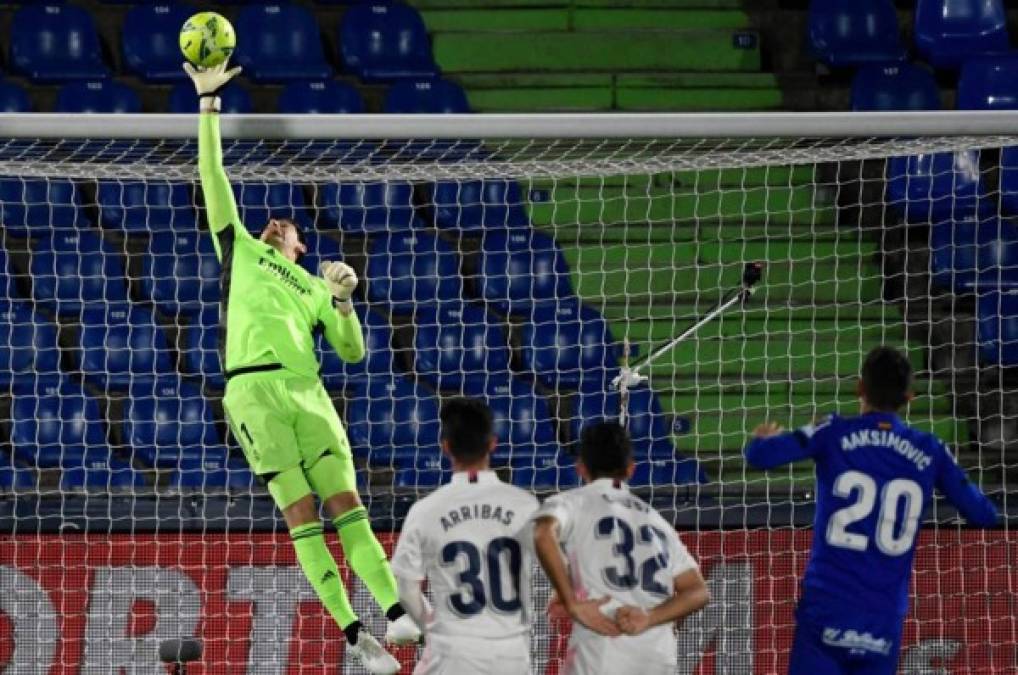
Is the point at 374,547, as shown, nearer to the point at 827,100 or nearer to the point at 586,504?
the point at 586,504

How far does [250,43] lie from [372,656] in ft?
18.4

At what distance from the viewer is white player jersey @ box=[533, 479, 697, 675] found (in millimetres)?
6340

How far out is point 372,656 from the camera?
24.4 ft

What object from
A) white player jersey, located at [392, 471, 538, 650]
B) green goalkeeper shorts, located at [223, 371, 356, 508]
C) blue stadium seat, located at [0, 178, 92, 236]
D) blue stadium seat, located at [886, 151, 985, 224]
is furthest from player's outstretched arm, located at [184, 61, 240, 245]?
blue stadium seat, located at [886, 151, 985, 224]

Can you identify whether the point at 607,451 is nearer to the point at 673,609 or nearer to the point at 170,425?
the point at 673,609

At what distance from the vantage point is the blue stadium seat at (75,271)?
10.8 metres

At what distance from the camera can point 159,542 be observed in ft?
30.5

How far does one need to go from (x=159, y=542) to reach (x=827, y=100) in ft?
17.5

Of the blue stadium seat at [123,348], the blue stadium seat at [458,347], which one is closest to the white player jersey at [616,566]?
the blue stadium seat at [458,347]

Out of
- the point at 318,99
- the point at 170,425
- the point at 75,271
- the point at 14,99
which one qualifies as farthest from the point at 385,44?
the point at 170,425

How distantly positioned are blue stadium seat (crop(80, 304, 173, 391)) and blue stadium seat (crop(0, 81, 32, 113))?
1.56 metres

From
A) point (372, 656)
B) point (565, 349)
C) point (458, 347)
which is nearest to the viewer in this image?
point (372, 656)

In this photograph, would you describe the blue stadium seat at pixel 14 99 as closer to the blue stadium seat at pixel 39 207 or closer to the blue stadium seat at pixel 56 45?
the blue stadium seat at pixel 56 45

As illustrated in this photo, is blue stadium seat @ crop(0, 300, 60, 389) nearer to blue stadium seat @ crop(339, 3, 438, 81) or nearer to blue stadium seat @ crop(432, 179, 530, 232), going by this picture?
blue stadium seat @ crop(432, 179, 530, 232)
